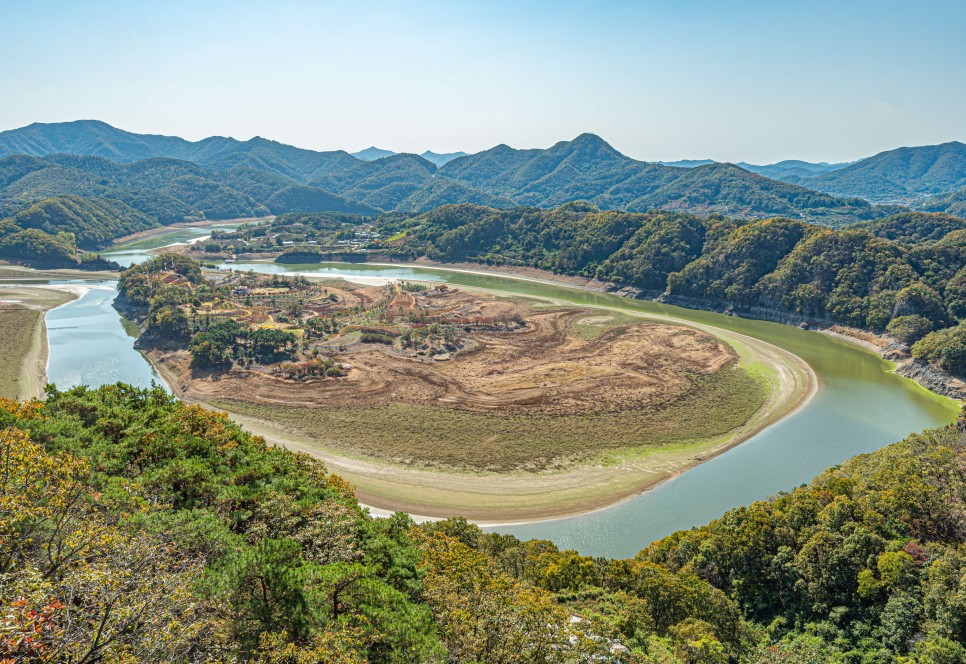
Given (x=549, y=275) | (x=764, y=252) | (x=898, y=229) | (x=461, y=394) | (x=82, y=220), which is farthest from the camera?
(x=82, y=220)

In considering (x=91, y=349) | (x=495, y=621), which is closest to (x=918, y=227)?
(x=495, y=621)

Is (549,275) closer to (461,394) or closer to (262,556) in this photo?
(461,394)

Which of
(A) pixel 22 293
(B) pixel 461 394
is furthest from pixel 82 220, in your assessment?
(B) pixel 461 394

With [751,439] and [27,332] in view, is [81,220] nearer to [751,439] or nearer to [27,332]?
[27,332]

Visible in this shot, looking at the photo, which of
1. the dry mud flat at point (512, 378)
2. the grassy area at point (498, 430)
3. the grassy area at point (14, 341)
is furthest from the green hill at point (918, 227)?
the grassy area at point (14, 341)

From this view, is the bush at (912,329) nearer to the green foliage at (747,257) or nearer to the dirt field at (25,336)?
the green foliage at (747,257)

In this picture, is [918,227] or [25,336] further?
[918,227]
